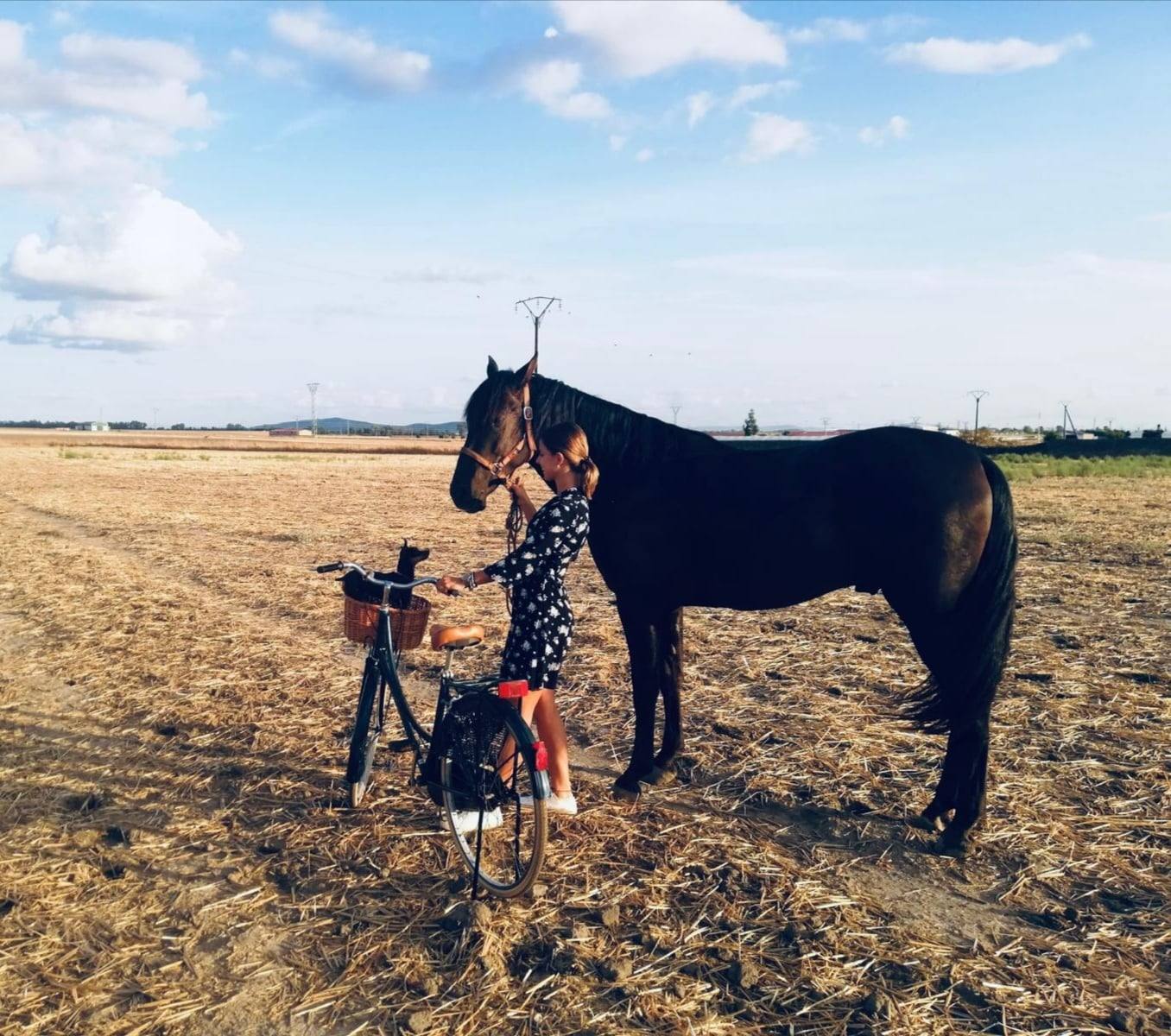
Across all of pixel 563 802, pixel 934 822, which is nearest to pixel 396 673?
pixel 563 802

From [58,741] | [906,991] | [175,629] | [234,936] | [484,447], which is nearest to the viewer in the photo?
[906,991]

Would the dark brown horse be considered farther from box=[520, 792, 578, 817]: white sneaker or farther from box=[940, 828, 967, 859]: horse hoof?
box=[520, 792, 578, 817]: white sneaker

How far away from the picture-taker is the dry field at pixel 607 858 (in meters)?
3.06

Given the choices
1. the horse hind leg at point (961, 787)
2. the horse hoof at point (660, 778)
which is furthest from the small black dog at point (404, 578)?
the horse hind leg at point (961, 787)

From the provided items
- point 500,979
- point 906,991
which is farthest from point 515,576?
point 906,991

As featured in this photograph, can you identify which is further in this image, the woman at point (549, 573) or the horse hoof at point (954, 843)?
the horse hoof at point (954, 843)

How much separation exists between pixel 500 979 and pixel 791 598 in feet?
8.37

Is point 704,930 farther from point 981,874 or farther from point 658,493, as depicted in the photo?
point 658,493

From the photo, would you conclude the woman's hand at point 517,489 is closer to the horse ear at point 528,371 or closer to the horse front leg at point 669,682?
the horse ear at point 528,371

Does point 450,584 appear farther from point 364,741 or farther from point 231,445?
point 231,445

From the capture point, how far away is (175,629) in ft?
27.5

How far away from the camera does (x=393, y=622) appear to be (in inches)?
166

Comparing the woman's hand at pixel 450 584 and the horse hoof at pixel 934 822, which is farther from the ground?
the woman's hand at pixel 450 584

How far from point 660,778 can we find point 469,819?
139 centimetres
